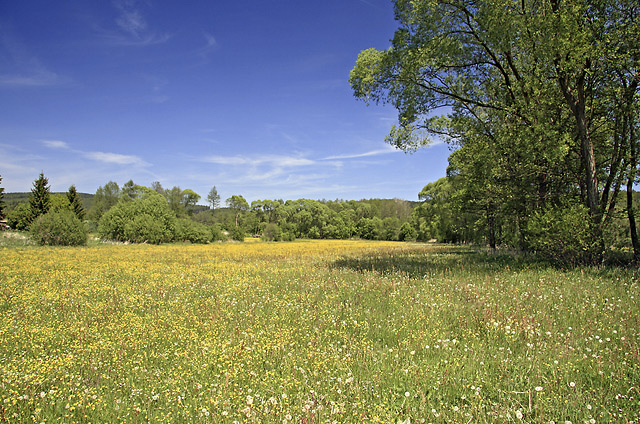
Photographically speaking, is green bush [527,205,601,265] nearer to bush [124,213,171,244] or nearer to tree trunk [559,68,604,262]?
tree trunk [559,68,604,262]

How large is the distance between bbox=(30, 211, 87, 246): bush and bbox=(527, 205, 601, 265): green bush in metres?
45.7

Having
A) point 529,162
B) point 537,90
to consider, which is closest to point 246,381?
point 529,162

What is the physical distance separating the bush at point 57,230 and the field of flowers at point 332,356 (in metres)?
35.2

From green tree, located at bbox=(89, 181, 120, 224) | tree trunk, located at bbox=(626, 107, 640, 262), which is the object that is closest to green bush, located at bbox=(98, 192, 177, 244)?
green tree, located at bbox=(89, 181, 120, 224)

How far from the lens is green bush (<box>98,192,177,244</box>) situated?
1880 inches

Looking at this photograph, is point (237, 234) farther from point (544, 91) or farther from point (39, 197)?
point (544, 91)

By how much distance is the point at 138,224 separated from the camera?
47.7m

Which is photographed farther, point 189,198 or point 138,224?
point 189,198

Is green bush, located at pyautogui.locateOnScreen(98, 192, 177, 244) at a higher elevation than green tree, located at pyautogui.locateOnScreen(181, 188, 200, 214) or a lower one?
lower

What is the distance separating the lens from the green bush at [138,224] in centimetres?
4775

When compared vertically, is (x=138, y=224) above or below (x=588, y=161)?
below

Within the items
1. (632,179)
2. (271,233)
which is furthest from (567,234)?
(271,233)

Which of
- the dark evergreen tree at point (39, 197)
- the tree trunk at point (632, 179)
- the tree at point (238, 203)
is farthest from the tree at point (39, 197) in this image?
the tree trunk at point (632, 179)

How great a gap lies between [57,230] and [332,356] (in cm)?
4405
